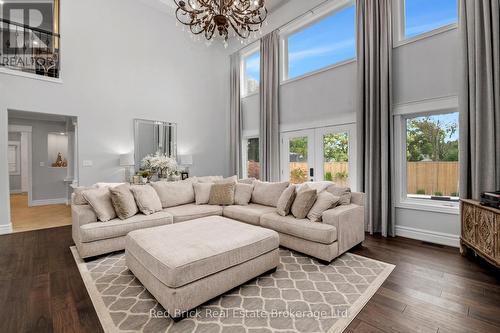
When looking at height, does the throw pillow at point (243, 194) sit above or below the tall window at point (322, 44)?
below

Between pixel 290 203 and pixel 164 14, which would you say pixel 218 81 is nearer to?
pixel 164 14

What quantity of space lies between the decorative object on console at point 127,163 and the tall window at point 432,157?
546cm

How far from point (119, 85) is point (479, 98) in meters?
6.39

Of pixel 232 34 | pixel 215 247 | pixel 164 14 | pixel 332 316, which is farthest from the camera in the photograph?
pixel 232 34

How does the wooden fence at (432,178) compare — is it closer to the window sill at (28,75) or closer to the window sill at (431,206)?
the window sill at (431,206)

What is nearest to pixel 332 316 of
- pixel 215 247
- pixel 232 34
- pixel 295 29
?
pixel 215 247

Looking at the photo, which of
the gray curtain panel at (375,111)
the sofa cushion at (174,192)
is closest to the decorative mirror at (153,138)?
the sofa cushion at (174,192)

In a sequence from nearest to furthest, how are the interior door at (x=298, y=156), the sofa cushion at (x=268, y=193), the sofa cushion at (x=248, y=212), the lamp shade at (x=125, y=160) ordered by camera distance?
1. the sofa cushion at (x=248, y=212)
2. the sofa cushion at (x=268, y=193)
3. the interior door at (x=298, y=156)
4. the lamp shade at (x=125, y=160)

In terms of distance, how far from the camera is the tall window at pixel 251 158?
6.58 meters

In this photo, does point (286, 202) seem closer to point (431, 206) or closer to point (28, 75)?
point (431, 206)

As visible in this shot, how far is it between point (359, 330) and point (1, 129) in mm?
5969

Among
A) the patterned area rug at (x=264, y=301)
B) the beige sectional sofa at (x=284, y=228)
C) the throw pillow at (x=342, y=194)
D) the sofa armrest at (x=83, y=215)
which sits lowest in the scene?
the patterned area rug at (x=264, y=301)

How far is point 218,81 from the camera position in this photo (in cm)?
716

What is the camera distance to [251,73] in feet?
22.5
